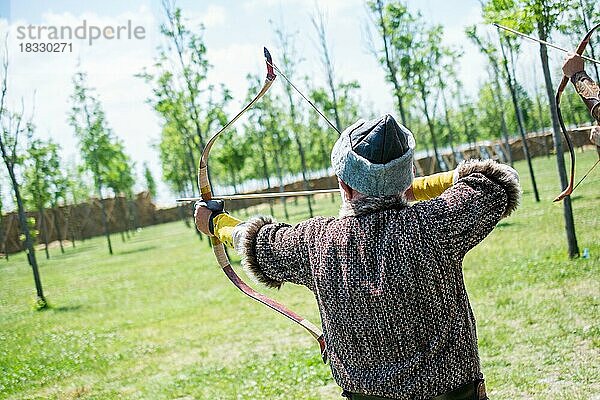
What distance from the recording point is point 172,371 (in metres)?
6.45

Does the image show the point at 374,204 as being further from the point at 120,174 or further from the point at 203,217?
the point at 120,174

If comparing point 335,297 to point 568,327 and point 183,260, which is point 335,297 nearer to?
point 568,327

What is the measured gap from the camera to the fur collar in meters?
1.97

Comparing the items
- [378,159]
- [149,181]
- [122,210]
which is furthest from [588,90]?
[149,181]

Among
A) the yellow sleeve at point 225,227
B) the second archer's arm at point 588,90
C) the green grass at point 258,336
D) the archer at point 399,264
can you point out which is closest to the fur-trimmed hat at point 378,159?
the archer at point 399,264

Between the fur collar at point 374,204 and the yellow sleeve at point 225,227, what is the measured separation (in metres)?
0.60

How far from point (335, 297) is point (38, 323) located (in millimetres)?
9570

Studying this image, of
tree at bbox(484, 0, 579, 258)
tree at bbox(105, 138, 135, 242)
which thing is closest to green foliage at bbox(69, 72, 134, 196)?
tree at bbox(105, 138, 135, 242)

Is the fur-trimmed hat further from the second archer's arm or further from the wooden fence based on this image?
the wooden fence

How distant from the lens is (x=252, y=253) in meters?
2.23

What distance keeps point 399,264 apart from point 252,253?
558 mm

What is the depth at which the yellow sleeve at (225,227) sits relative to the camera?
2.46 metres

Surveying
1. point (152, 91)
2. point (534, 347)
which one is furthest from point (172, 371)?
point (152, 91)

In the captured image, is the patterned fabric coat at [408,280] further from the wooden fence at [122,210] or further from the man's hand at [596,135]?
the wooden fence at [122,210]
